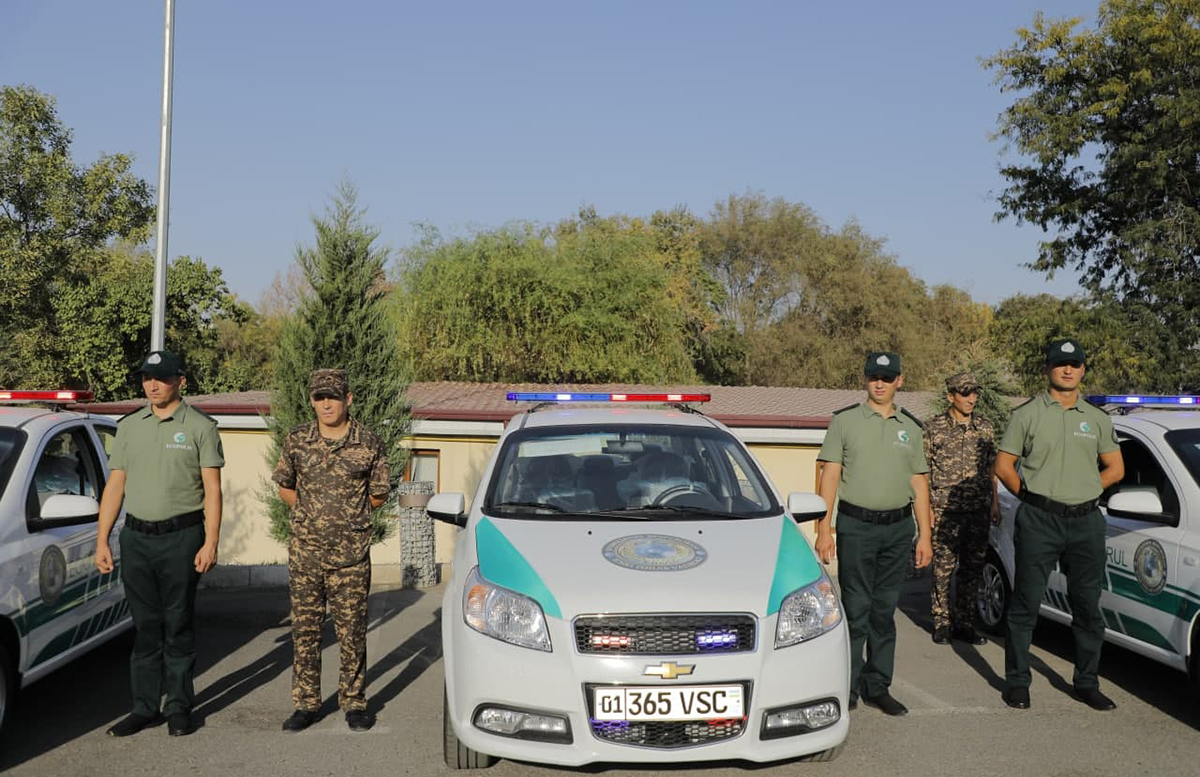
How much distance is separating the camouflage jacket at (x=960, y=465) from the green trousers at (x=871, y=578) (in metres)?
2.23

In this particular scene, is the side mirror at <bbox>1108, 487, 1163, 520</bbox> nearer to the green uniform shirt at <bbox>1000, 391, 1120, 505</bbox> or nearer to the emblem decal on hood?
the green uniform shirt at <bbox>1000, 391, 1120, 505</bbox>

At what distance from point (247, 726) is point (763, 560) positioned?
2.93 metres

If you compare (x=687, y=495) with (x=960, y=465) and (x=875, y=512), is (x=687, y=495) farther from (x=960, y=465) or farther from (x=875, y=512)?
(x=960, y=465)

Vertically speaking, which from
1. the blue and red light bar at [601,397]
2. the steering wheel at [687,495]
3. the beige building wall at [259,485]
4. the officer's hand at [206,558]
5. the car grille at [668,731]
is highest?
the blue and red light bar at [601,397]

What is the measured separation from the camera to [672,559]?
455cm

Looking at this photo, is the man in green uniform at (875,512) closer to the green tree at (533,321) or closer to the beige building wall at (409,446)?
the beige building wall at (409,446)

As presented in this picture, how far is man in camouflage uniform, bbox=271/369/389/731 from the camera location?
5.53m

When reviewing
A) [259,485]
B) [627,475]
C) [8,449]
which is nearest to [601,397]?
[627,475]

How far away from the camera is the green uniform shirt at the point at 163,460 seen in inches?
215

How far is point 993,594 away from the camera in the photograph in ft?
26.4

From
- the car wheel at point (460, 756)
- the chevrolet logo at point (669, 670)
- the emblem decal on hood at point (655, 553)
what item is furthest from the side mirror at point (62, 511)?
the chevrolet logo at point (669, 670)

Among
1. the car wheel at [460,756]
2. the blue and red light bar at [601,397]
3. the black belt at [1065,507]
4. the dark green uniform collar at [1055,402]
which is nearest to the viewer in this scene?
the car wheel at [460,756]

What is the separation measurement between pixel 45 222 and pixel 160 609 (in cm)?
3232

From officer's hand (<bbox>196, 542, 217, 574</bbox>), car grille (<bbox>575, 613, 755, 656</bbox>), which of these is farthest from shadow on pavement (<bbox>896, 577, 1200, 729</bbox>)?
officer's hand (<bbox>196, 542, 217, 574</bbox>)
